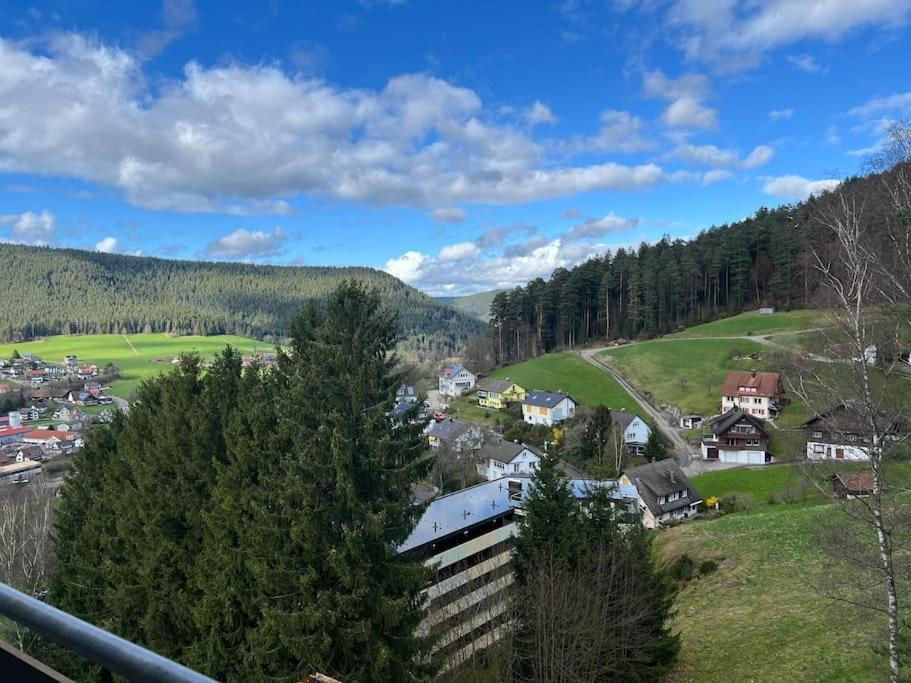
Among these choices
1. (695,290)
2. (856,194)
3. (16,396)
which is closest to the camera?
(856,194)

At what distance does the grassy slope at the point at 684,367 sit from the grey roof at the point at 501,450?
15833 millimetres

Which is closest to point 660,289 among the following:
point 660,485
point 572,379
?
point 572,379

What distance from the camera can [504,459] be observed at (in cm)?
4431

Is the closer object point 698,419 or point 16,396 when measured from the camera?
point 698,419

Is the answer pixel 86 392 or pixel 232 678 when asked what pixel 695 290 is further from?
pixel 86 392

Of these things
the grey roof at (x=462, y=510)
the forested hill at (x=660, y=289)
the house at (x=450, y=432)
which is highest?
the forested hill at (x=660, y=289)

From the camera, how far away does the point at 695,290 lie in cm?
7412

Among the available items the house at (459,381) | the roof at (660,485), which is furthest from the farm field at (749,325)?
the roof at (660,485)

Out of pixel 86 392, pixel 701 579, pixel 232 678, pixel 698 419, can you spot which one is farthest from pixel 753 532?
pixel 86 392

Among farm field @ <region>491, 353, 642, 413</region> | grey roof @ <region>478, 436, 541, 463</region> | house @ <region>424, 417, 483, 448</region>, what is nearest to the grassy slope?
farm field @ <region>491, 353, 642, 413</region>

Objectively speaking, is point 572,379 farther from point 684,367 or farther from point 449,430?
point 449,430

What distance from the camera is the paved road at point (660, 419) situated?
4331 centimetres

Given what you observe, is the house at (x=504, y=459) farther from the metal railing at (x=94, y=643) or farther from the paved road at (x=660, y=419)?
the metal railing at (x=94, y=643)

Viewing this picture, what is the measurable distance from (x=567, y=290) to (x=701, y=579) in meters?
59.6
